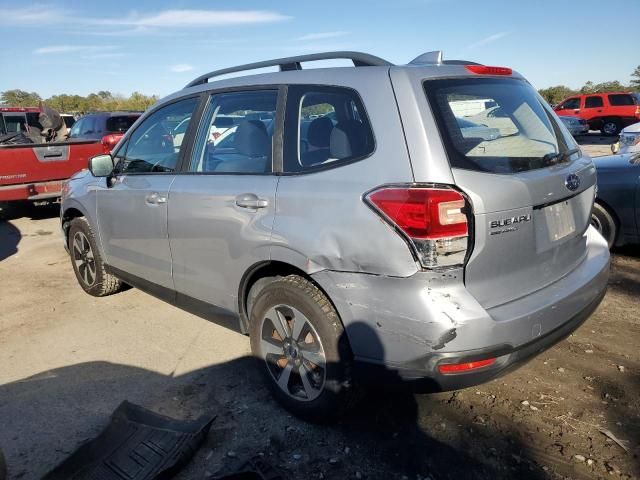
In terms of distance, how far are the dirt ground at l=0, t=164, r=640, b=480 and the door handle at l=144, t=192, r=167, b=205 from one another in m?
1.09

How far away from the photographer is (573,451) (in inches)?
99.9

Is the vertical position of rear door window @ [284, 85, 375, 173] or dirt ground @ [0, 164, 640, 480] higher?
rear door window @ [284, 85, 375, 173]

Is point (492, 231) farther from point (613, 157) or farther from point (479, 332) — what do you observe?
point (613, 157)

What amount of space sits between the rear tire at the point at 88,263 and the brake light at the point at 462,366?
3.33 m

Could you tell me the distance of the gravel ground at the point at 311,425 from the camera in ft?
8.24

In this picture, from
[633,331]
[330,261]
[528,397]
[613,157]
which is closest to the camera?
[330,261]

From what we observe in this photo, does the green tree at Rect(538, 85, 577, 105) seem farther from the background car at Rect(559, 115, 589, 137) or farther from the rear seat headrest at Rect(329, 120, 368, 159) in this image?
the rear seat headrest at Rect(329, 120, 368, 159)

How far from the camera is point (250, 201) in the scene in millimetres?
2834

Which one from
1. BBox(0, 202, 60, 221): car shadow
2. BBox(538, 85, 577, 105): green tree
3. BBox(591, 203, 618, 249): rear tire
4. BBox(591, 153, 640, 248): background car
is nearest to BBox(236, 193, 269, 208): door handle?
BBox(591, 153, 640, 248): background car

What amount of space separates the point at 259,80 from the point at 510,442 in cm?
245

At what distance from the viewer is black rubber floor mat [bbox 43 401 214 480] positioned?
2434mm

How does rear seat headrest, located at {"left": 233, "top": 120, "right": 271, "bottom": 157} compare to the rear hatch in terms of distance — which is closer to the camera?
the rear hatch

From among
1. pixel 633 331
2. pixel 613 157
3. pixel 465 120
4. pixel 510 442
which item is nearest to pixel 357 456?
pixel 510 442

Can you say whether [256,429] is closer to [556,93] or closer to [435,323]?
[435,323]
